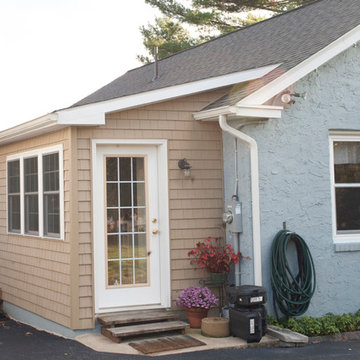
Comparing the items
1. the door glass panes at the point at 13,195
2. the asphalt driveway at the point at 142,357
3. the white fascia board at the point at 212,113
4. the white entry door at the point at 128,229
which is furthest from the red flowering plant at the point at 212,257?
the door glass panes at the point at 13,195

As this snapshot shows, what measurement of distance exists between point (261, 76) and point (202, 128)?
1.03 m

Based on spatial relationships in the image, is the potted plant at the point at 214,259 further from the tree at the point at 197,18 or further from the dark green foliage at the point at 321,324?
the tree at the point at 197,18

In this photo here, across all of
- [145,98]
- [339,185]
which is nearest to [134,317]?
[145,98]

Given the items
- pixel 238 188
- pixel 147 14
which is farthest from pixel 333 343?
pixel 147 14

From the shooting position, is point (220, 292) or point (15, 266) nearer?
point (220, 292)

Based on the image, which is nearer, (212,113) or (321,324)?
(321,324)

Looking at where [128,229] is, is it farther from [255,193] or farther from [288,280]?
[288,280]

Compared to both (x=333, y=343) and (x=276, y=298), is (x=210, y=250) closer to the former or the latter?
(x=276, y=298)

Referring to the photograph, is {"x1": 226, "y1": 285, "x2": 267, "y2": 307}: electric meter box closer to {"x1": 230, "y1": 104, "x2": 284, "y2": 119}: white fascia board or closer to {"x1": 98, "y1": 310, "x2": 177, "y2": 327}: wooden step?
{"x1": 98, "y1": 310, "x2": 177, "y2": 327}: wooden step

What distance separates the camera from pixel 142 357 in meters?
6.21

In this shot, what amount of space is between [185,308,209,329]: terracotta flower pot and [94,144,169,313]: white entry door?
0.37m

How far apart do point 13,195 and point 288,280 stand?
4.73 meters

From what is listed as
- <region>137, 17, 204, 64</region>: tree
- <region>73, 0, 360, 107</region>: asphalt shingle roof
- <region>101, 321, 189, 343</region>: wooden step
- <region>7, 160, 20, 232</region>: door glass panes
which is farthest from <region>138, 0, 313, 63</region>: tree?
<region>101, 321, 189, 343</region>: wooden step

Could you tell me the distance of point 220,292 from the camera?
7914 mm
